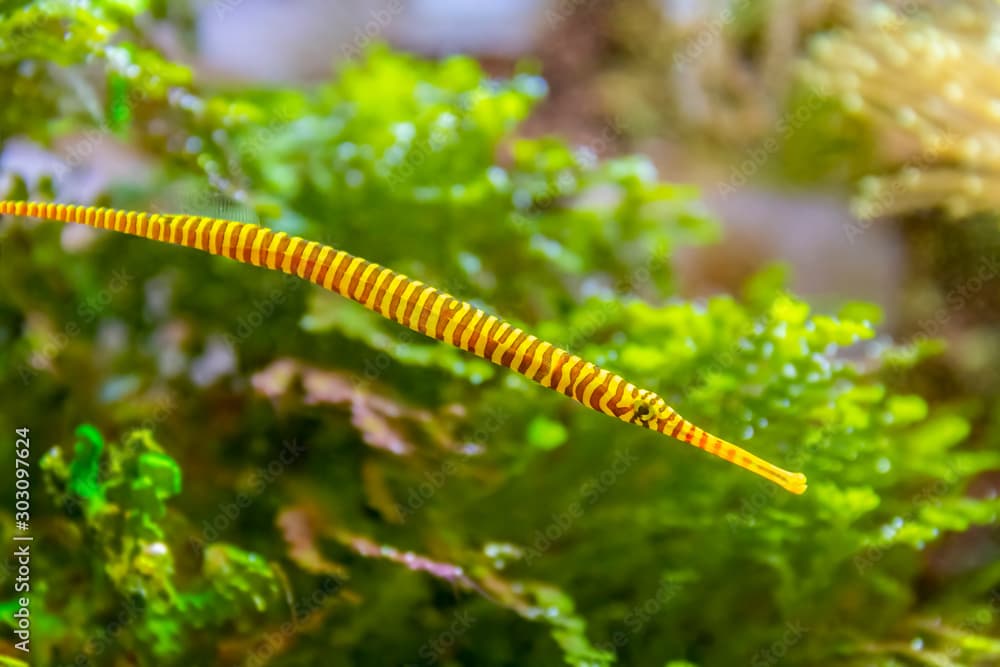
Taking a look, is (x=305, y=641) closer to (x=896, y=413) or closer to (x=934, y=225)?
(x=896, y=413)

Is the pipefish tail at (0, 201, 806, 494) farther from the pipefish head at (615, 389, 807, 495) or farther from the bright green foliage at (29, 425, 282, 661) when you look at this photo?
the bright green foliage at (29, 425, 282, 661)

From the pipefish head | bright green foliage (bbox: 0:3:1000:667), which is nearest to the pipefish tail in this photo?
the pipefish head

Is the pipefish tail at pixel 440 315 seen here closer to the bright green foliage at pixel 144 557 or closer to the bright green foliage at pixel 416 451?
the bright green foliage at pixel 416 451

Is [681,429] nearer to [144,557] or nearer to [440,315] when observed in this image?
[440,315]

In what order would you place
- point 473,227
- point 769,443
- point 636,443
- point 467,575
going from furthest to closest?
1. point 473,227
2. point 636,443
3. point 769,443
4. point 467,575

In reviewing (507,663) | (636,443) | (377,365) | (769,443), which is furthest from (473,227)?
(507,663)

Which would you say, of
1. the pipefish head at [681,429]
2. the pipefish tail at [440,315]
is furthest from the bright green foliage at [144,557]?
the pipefish head at [681,429]

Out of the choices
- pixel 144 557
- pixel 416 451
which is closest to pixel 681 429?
pixel 416 451
